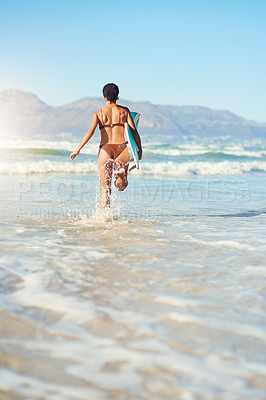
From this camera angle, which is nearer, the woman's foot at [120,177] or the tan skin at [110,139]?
the tan skin at [110,139]

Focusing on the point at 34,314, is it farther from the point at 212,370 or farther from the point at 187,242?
the point at 187,242

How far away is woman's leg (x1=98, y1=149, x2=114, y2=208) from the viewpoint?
595 centimetres

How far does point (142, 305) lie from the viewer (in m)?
2.74

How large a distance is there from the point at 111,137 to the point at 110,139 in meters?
0.03

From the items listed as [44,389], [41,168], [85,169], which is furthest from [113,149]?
[85,169]

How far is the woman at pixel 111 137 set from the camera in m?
5.84

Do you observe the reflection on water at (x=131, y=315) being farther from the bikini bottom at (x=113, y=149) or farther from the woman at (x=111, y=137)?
the bikini bottom at (x=113, y=149)

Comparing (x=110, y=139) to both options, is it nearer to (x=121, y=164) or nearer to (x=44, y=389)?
(x=121, y=164)

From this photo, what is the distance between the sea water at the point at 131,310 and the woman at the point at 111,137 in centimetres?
69

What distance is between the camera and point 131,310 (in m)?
2.65

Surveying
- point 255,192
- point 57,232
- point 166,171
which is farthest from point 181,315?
point 166,171

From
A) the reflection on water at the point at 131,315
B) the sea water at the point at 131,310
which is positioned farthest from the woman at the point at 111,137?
the reflection on water at the point at 131,315

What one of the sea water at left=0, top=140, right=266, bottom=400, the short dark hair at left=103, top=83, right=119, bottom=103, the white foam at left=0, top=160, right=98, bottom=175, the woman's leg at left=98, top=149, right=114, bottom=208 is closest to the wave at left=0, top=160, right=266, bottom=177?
the white foam at left=0, top=160, right=98, bottom=175

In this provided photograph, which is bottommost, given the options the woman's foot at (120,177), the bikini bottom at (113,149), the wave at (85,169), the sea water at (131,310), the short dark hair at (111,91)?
the sea water at (131,310)
